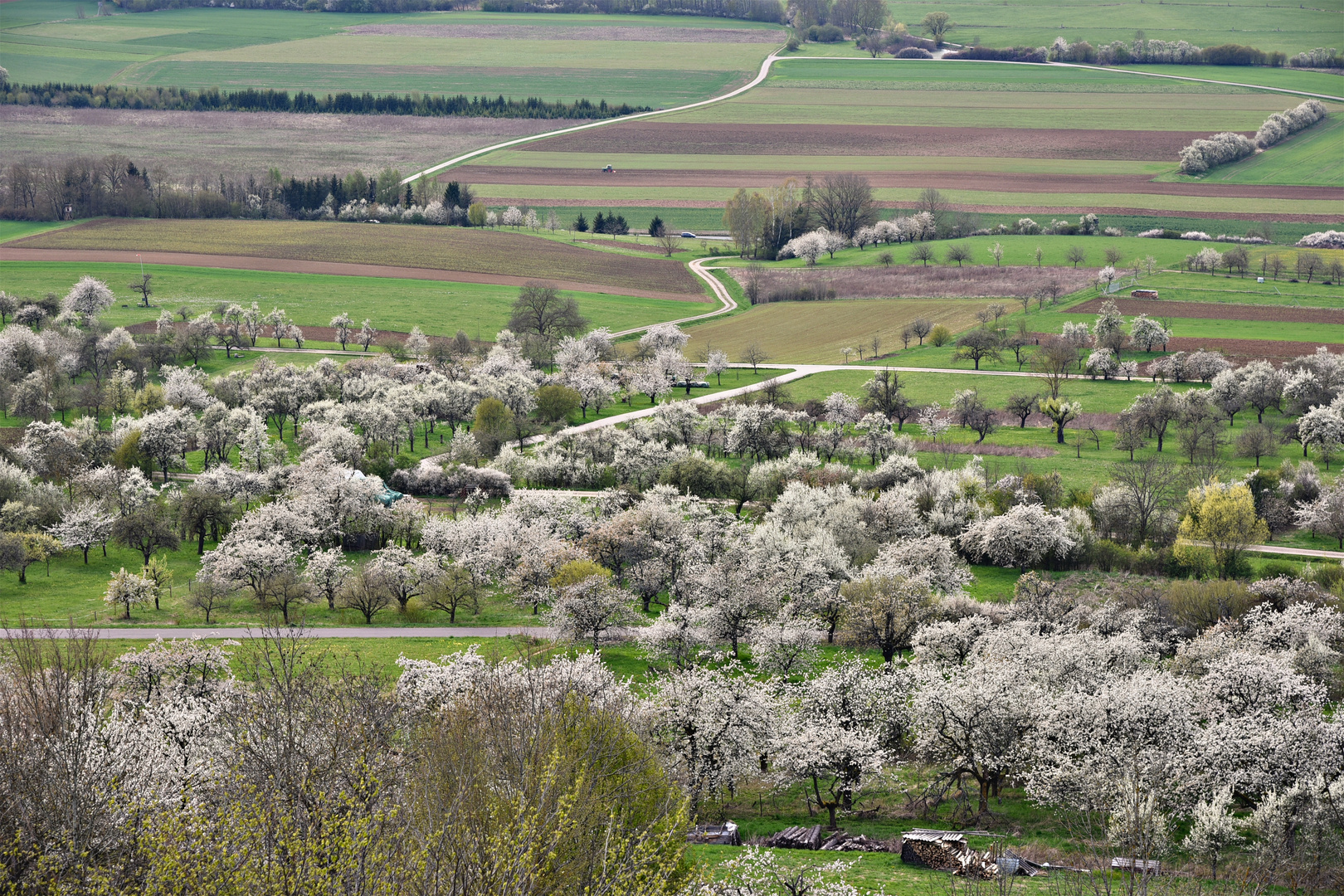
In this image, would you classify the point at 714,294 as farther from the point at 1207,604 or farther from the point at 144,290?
the point at 1207,604

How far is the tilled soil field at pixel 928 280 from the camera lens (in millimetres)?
155000

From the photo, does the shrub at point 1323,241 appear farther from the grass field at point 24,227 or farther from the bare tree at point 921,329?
the grass field at point 24,227

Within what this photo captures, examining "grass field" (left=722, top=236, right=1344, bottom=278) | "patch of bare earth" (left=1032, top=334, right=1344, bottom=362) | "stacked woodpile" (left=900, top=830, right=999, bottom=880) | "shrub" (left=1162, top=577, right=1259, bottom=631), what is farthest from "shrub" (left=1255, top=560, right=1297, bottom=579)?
"grass field" (left=722, top=236, right=1344, bottom=278)

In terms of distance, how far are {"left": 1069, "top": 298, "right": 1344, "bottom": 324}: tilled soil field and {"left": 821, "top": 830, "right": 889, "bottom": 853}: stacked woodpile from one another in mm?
103156

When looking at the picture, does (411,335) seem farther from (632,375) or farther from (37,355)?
(37,355)

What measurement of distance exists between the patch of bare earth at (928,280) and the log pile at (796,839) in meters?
113

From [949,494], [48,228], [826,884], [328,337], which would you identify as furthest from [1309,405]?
[48,228]

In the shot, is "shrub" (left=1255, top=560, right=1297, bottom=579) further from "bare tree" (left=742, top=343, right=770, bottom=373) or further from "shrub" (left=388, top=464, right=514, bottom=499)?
"bare tree" (left=742, top=343, right=770, bottom=373)

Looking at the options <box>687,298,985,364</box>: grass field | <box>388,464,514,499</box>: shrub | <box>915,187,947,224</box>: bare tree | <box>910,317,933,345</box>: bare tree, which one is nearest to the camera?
<box>388,464,514,499</box>: shrub

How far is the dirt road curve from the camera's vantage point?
163 metres

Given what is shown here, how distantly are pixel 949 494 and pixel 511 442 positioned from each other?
3857 centimetres

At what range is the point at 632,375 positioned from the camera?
408 feet

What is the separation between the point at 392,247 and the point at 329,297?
943 inches

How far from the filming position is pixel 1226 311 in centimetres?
13825
